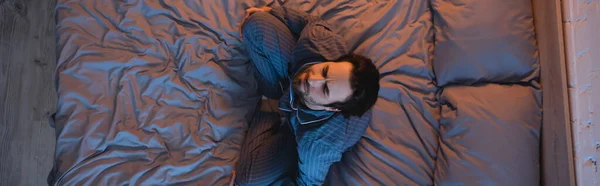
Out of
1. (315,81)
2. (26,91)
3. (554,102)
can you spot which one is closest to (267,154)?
(315,81)

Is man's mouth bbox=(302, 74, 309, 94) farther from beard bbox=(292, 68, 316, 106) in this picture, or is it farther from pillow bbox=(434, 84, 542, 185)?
pillow bbox=(434, 84, 542, 185)

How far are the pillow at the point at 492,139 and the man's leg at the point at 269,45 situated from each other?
0.52 meters

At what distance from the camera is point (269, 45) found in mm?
1115

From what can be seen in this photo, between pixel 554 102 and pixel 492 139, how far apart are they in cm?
18

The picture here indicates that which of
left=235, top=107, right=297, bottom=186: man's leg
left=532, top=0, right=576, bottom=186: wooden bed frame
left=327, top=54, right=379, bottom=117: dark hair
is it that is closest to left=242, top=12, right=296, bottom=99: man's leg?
left=235, top=107, right=297, bottom=186: man's leg

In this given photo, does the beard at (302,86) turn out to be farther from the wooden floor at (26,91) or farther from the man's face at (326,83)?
the wooden floor at (26,91)

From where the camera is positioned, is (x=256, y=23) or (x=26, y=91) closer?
(x=256, y=23)

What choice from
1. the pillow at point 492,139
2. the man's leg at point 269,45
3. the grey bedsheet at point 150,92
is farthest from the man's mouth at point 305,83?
the pillow at point 492,139

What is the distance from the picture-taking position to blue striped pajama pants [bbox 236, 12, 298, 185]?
1108mm

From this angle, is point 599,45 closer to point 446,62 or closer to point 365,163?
point 446,62

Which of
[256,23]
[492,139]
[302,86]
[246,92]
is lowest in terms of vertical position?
[492,139]

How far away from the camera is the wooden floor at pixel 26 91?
1338mm

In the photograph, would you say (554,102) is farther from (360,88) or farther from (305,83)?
(305,83)

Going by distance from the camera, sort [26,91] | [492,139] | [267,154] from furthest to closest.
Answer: [26,91] < [267,154] < [492,139]
